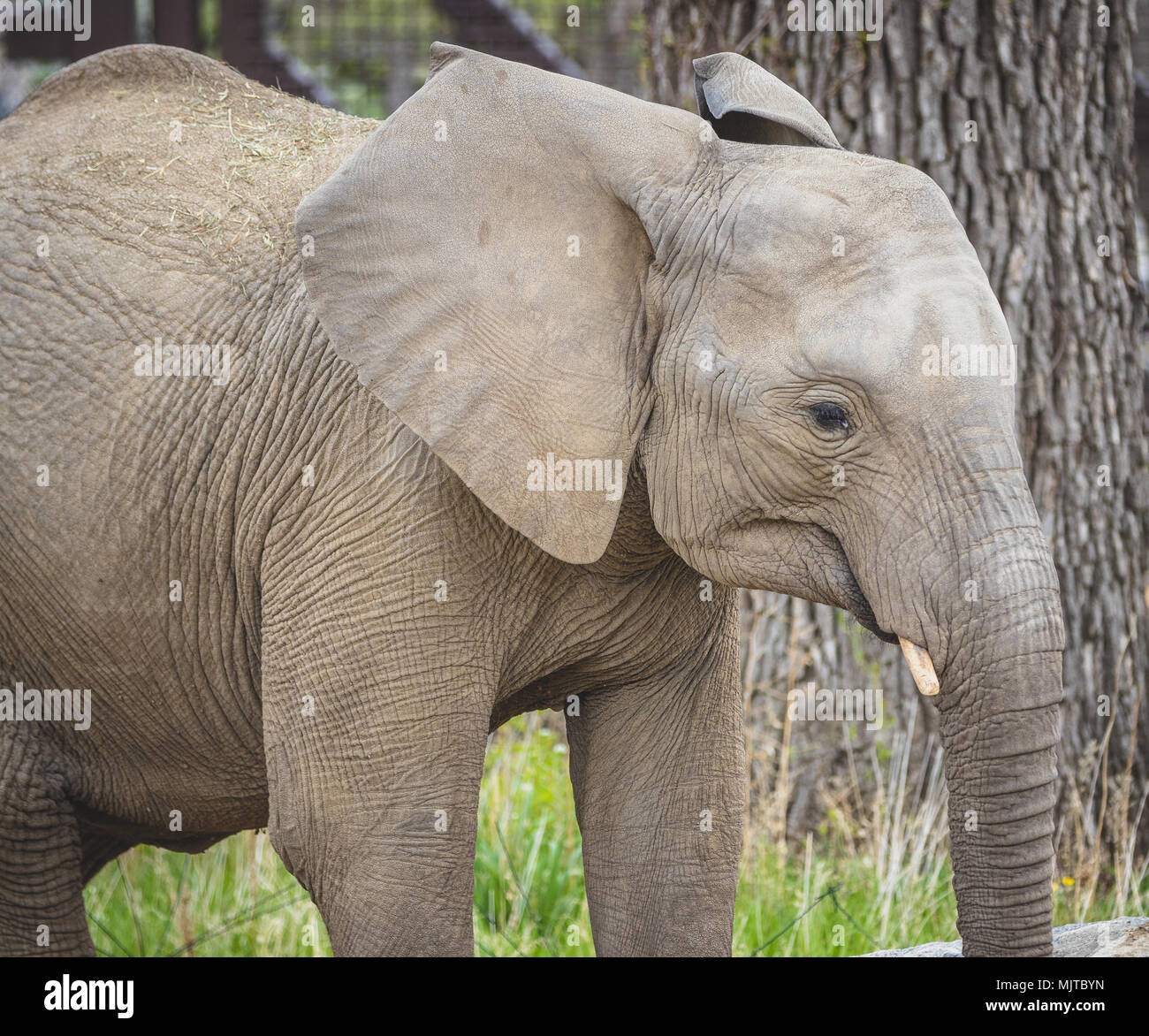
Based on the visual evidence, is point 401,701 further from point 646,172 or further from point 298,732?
point 646,172

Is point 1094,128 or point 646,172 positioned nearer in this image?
point 646,172

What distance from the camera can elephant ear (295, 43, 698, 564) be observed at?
342cm

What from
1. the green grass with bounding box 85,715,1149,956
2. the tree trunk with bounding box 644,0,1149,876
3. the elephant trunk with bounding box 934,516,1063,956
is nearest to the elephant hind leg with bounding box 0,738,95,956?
the green grass with bounding box 85,715,1149,956

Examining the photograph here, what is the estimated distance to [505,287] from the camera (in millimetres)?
3420

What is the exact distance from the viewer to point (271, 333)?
151 inches

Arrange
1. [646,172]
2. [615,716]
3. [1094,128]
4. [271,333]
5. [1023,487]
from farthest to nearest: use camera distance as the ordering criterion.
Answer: [1094,128] < [615,716] < [271,333] < [646,172] < [1023,487]

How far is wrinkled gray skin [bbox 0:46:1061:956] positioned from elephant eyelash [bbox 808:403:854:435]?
0.05 ft

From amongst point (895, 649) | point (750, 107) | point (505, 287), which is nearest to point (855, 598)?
point (505, 287)

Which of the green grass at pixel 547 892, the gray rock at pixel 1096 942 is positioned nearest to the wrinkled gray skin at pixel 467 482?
the gray rock at pixel 1096 942

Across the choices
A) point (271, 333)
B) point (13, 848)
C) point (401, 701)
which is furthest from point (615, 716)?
point (13, 848)

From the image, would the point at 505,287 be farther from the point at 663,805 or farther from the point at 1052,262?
the point at 1052,262

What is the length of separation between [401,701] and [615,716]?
2.51 ft

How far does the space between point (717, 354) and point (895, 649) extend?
309 cm

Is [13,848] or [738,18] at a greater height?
[738,18]
